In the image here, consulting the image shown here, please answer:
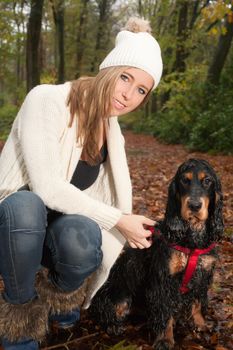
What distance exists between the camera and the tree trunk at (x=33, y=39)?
13.1 meters

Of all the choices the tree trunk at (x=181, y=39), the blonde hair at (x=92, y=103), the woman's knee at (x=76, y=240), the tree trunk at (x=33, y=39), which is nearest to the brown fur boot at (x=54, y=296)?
the woman's knee at (x=76, y=240)

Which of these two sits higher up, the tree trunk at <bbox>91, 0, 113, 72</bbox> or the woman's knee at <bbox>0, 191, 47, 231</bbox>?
the tree trunk at <bbox>91, 0, 113, 72</bbox>

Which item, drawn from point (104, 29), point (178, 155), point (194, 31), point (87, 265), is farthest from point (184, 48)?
point (87, 265)

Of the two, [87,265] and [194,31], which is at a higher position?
[194,31]

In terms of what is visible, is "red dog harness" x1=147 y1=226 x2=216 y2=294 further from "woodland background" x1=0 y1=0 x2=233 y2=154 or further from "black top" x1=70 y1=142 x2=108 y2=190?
"woodland background" x1=0 y1=0 x2=233 y2=154

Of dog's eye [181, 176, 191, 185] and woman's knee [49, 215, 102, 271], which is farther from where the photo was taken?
dog's eye [181, 176, 191, 185]

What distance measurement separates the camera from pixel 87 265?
2.68 m

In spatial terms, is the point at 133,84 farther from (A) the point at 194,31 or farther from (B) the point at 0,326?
(A) the point at 194,31

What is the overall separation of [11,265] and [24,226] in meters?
0.27

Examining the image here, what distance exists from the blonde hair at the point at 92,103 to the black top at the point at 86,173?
0.32 ft

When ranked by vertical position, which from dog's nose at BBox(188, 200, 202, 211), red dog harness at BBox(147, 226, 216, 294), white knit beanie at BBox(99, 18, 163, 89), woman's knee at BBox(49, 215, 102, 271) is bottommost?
red dog harness at BBox(147, 226, 216, 294)

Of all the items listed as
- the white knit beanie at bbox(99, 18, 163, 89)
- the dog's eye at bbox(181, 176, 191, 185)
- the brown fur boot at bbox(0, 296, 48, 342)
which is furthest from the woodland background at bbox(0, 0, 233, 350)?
the white knit beanie at bbox(99, 18, 163, 89)

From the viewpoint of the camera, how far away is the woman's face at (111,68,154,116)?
273 cm

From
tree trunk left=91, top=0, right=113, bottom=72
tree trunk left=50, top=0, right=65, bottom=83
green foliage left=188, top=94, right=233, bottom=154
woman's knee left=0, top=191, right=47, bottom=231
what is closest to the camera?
woman's knee left=0, top=191, right=47, bottom=231
